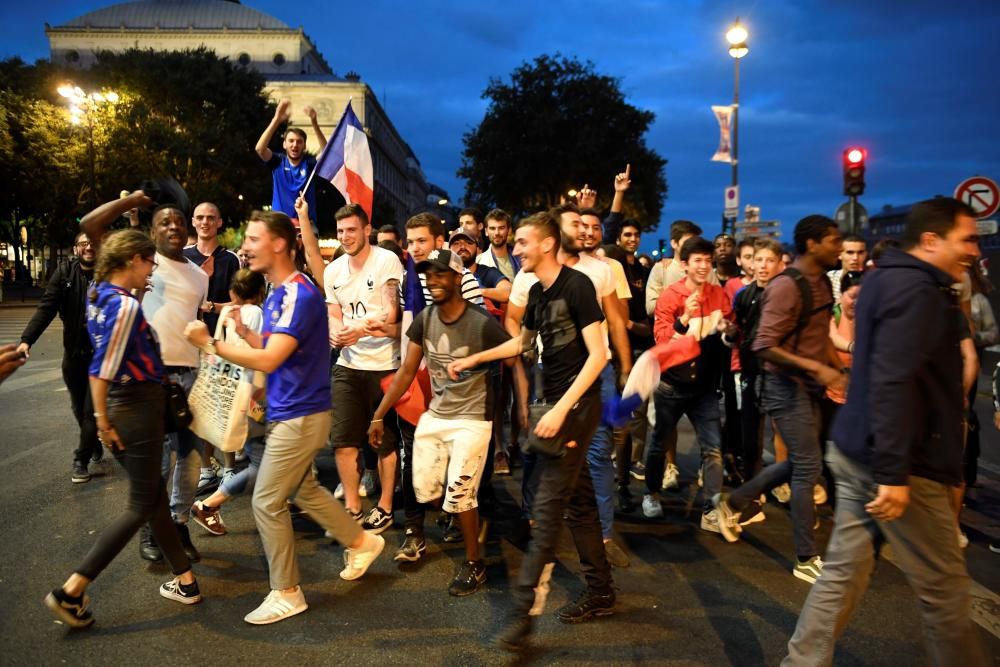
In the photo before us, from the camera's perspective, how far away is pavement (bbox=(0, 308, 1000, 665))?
343 centimetres

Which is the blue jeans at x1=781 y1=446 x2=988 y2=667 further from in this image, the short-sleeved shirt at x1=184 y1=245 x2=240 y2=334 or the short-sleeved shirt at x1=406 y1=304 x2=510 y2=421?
the short-sleeved shirt at x1=184 y1=245 x2=240 y2=334

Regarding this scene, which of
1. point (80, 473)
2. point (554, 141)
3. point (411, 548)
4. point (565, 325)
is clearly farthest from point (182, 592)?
point (554, 141)

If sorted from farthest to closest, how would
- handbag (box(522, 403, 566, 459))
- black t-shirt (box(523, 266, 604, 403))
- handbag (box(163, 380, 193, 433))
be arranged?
handbag (box(163, 380, 193, 433)) → black t-shirt (box(523, 266, 604, 403)) → handbag (box(522, 403, 566, 459))

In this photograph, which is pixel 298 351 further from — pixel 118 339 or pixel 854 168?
pixel 854 168

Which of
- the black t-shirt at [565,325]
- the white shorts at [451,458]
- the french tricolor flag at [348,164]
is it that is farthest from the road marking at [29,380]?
the black t-shirt at [565,325]

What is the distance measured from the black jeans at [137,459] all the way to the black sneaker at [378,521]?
5.43ft

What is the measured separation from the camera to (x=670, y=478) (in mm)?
6371

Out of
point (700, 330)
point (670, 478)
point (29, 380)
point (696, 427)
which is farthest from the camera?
point (29, 380)

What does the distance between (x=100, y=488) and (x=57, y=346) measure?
13.2 meters

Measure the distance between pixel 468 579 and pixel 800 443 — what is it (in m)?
2.10

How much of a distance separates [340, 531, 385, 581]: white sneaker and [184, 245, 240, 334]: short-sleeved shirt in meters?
2.76

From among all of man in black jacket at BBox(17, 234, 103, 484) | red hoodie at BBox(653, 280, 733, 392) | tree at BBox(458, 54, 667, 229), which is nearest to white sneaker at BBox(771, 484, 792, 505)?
red hoodie at BBox(653, 280, 733, 392)

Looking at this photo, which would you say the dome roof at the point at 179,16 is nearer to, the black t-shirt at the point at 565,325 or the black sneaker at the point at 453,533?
the black sneaker at the point at 453,533

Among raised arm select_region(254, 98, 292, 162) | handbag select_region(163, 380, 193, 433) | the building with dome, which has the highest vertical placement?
the building with dome
